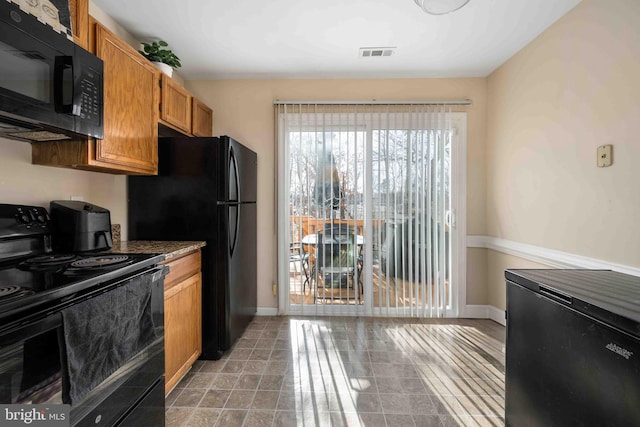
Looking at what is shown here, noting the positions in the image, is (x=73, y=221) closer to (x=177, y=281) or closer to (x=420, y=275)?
(x=177, y=281)

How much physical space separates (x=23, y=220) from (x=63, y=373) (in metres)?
0.96

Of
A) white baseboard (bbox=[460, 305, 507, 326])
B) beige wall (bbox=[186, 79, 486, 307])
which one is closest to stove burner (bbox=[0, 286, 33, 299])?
beige wall (bbox=[186, 79, 486, 307])

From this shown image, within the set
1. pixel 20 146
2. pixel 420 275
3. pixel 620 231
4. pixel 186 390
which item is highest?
pixel 20 146

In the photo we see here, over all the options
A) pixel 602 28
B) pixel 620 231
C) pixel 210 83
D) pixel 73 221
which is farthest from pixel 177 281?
pixel 602 28

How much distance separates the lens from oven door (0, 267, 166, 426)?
2.78 feet

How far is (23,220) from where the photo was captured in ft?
4.87

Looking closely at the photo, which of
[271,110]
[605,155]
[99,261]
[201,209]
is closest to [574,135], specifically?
[605,155]

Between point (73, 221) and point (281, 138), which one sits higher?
point (281, 138)

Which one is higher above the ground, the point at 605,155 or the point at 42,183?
the point at 605,155

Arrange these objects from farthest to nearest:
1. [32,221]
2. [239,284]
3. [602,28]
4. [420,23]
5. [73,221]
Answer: [239,284]
[420,23]
[602,28]
[73,221]
[32,221]

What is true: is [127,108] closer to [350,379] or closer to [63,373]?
[63,373]

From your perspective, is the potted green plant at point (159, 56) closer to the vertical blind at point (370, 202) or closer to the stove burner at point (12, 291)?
the vertical blind at point (370, 202)

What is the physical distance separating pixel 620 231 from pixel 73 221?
3.18 meters

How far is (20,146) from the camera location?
1.55 metres
